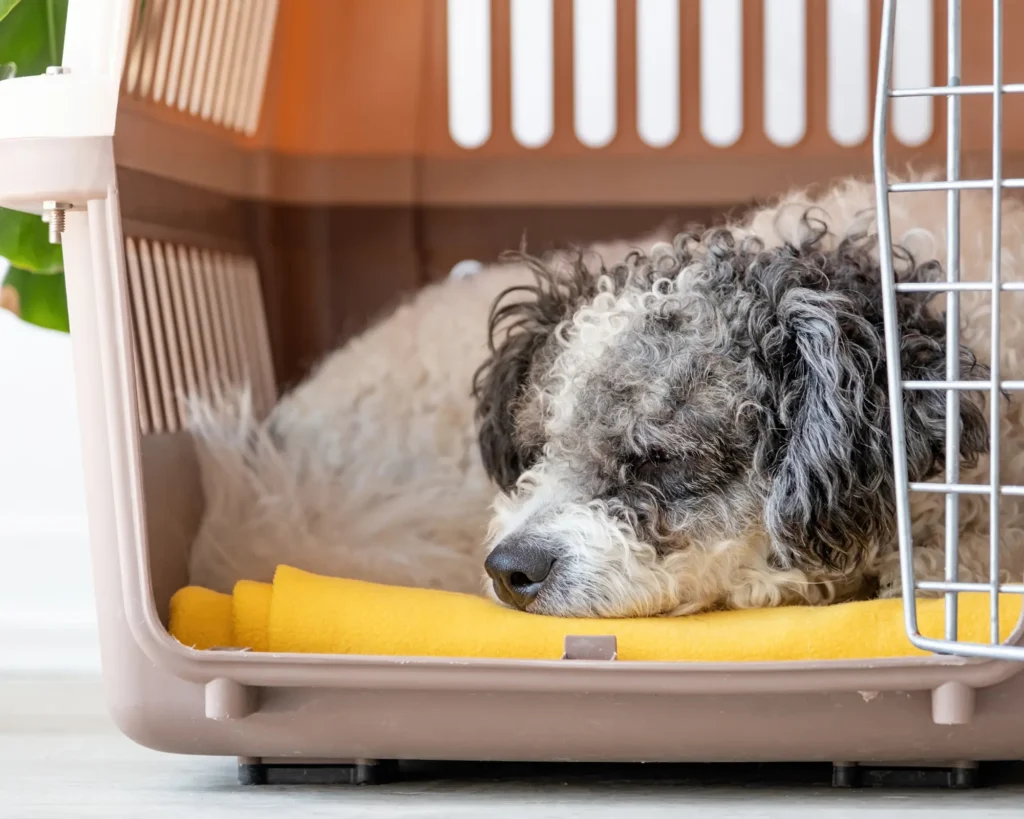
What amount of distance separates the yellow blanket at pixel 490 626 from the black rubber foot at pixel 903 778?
0.16m

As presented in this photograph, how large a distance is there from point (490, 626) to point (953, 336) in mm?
521

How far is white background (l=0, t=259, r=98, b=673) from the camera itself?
2.24 meters

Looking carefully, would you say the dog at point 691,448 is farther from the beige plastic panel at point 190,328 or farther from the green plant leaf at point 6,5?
the green plant leaf at point 6,5

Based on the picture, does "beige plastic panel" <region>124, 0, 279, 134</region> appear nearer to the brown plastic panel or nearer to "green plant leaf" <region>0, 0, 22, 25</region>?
the brown plastic panel

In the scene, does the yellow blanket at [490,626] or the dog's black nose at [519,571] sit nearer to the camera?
the yellow blanket at [490,626]

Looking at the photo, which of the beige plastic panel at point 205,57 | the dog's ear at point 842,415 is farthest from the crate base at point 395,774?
the beige plastic panel at point 205,57

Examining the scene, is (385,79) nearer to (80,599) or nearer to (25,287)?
(25,287)

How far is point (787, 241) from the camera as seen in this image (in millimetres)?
1516

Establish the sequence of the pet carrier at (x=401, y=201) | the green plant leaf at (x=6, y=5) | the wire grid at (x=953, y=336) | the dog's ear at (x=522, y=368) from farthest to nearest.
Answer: the green plant leaf at (x=6, y=5), the dog's ear at (x=522, y=368), the pet carrier at (x=401, y=201), the wire grid at (x=953, y=336)

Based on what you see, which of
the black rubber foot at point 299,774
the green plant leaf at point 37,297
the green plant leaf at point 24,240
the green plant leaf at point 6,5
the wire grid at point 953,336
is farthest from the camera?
the green plant leaf at point 37,297

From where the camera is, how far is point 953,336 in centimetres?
102

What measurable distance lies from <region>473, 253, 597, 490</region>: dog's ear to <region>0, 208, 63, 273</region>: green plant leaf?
750mm

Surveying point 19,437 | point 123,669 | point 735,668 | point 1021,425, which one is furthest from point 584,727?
point 19,437

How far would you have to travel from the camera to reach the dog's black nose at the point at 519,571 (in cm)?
132
